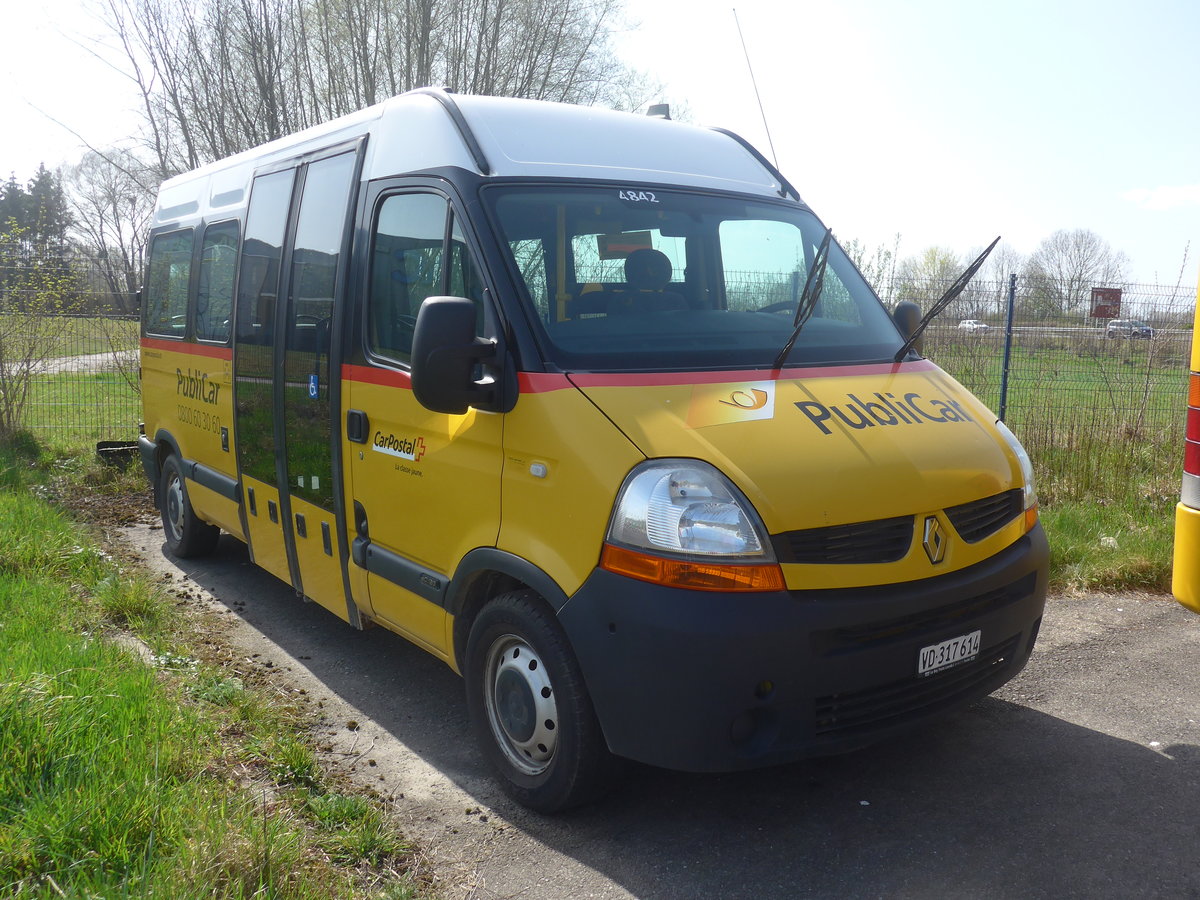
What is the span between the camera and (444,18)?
1448 centimetres

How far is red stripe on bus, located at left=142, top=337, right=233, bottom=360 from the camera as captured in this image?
5.94m

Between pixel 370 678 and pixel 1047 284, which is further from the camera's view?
pixel 1047 284

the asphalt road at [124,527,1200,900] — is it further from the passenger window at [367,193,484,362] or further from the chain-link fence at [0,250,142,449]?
the chain-link fence at [0,250,142,449]

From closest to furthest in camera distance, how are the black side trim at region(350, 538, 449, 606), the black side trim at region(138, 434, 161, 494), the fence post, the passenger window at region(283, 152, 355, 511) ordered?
the black side trim at region(350, 538, 449, 606)
the passenger window at region(283, 152, 355, 511)
the black side trim at region(138, 434, 161, 494)
the fence post

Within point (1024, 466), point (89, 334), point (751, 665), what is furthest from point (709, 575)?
point (89, 334)

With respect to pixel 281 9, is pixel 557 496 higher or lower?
lower

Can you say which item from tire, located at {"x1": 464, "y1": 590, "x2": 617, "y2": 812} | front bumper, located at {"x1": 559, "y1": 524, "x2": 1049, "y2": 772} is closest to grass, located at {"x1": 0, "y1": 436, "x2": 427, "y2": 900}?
tire, located at {"x1": 464, "y1": 590, "x2": 617, "y2": 812}

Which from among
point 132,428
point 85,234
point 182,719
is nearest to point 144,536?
point 132,428

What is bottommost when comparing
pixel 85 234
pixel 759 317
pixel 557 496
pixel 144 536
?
pixel 144 536

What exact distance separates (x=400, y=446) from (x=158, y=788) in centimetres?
155

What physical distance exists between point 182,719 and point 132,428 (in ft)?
28.8

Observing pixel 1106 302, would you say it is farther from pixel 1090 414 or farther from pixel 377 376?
pixel 377 376

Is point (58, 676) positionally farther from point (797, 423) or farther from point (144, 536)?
point (144, 536)

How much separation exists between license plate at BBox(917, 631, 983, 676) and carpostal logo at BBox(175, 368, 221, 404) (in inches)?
177
